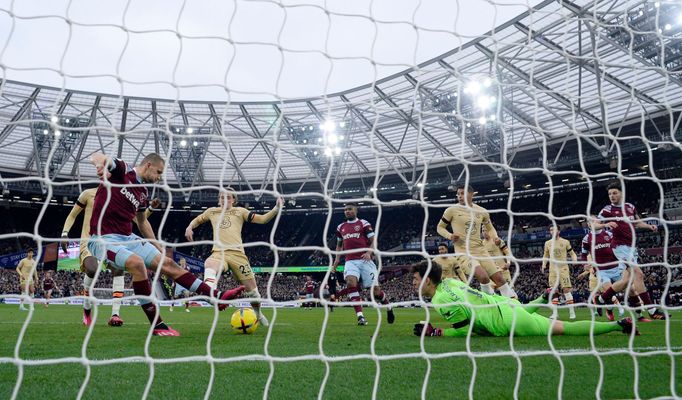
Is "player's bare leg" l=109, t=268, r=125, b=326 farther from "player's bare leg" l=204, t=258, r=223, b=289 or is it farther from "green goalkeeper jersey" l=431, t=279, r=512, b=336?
"green goalkeeper jersey" l=431, t=279, r=512, b=336

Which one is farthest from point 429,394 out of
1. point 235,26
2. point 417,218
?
point 417,218

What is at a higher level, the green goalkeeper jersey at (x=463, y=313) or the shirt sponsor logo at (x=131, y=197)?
the shirt sponsor logo at (x=131, y=197)

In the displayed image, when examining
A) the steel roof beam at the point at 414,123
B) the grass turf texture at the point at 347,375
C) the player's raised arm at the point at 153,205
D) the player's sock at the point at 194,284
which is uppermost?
the steel roof beam at the point at 414,123

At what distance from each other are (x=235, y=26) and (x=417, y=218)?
35.6 meters

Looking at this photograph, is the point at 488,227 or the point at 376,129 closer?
the point at 488,227

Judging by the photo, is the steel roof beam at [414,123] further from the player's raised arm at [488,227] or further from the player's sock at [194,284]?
the player's sock at [194,284]

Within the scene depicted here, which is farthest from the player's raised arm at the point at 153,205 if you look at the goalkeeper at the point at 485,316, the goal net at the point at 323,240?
the goalkeeper at the point at 485,316

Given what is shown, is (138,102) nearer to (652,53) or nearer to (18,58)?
(652,53)

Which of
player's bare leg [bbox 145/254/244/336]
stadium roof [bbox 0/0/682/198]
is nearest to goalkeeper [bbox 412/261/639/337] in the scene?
player's bare leg [bbox 145/254/244/336]

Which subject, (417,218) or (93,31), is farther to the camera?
(417,218)

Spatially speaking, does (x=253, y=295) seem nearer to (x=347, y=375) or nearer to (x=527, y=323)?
(x=527, y=323)

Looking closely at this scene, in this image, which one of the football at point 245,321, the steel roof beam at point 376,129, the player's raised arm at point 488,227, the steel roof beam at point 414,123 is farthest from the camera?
the steel roof beam at point 376,129

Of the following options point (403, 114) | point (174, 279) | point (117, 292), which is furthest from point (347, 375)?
point (403, 114)

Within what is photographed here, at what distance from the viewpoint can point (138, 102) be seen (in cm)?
2962
